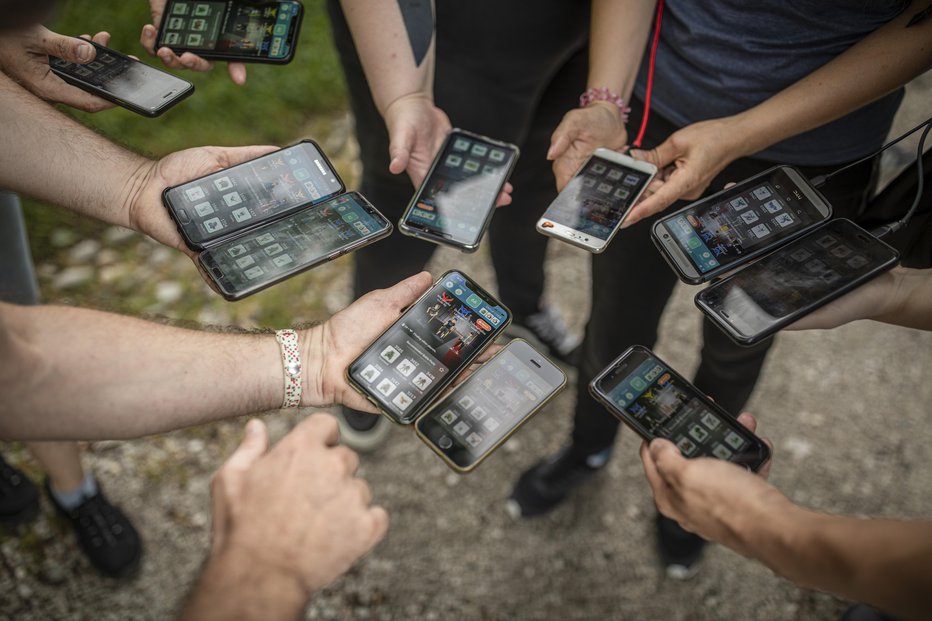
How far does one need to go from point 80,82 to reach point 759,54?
5.77 ft

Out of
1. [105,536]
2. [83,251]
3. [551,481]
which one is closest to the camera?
[105,536]

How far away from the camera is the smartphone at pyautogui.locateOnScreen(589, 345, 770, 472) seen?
1486 millimetres

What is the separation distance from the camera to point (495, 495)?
233cm

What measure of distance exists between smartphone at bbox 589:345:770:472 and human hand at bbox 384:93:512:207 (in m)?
0.58

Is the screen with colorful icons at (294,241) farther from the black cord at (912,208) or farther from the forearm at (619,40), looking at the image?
the black cord at (912,208)

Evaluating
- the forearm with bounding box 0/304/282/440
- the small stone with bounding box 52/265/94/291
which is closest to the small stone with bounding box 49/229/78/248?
the small stone with bounding box 52/265/94/291

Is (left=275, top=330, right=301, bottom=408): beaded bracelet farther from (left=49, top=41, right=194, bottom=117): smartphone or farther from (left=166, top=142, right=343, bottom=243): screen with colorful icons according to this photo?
(left=49, top=41, right=194, bottom=117): smartphone

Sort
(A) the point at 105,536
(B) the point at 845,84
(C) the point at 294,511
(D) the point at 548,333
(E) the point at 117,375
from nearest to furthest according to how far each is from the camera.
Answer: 1. (C) the point at 294,511
2. (E) the point at 117,375
3. (B) the point at 845,84
4. (A) the point at 105,536
5. (D) the point at 548,333

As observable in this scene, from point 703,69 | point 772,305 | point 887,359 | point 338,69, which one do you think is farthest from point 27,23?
point 887,359

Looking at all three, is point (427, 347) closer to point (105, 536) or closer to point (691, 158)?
point (691, 158)

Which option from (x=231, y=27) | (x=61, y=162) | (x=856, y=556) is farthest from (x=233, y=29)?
(x=856, y=556)

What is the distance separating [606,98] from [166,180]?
119 cm

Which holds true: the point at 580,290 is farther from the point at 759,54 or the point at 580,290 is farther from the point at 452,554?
the point at 759,54

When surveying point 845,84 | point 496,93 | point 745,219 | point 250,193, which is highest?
point 845,84
